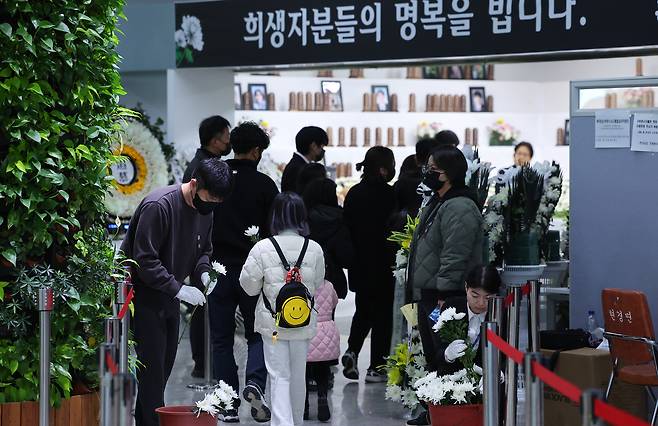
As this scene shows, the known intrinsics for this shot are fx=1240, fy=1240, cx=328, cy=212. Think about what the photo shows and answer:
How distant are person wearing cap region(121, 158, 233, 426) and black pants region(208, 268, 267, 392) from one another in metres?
1.31

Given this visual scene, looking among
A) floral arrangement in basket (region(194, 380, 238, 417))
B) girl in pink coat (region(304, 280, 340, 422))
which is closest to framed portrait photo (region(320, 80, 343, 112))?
girl in pink coat (region(304, 280, 340, 422))

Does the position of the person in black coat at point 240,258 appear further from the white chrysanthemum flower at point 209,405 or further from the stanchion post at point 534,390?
the stanchion post at point 534,390

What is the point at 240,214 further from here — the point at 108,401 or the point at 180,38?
the point at 108,401

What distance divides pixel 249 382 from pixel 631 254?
226 cm

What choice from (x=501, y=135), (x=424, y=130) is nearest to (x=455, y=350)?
(x=424, y=130)

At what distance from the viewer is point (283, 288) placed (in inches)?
240

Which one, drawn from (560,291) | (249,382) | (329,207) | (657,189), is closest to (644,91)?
(657,189)

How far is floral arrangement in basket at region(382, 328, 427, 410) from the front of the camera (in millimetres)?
6668

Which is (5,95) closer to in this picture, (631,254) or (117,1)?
(117,1)

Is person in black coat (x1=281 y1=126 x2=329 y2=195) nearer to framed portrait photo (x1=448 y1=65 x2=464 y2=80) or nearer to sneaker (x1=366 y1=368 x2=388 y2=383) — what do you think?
sneaker (x1=366 y1=368 x2=388 y2=383)

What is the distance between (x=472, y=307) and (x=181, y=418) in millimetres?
1654

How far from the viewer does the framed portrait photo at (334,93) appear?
12.2m

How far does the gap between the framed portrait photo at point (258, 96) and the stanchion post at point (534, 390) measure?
25.3 ft

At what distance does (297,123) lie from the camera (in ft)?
38.9
